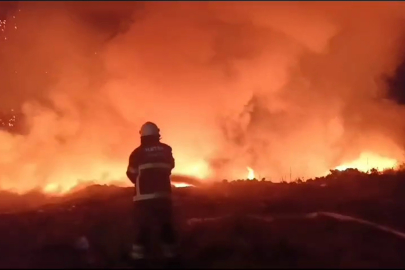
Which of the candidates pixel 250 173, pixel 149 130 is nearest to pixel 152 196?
pixel 149 130

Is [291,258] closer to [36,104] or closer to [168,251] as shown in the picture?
[168,251]

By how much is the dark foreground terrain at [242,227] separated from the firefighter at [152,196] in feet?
1.54

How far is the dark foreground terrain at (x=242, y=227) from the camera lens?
391 inches

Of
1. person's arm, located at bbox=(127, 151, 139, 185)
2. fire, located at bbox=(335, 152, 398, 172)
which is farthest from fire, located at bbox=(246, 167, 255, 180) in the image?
person's arm, located at bbox=(127, 151, 139, 185)

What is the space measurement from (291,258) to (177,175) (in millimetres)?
8296

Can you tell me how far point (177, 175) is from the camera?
17594 millimetres

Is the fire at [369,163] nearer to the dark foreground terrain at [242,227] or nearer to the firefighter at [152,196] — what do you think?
the dark foreground terrain at [242,227]

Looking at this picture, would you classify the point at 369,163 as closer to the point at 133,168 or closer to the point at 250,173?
the point at 250,173

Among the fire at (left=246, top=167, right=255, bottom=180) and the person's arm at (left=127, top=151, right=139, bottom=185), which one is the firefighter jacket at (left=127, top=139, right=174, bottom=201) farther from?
the fire at (left=246, top=167, right=255, bottom=180)

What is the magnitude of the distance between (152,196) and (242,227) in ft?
7.02

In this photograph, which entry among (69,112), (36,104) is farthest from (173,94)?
(36,104)

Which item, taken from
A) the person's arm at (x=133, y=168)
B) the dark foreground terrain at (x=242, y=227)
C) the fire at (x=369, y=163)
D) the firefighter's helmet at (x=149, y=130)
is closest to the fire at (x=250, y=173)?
the fire at (x=369, y=163)

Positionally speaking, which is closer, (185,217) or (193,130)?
(185,217)

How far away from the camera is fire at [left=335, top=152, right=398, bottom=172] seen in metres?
18.5
